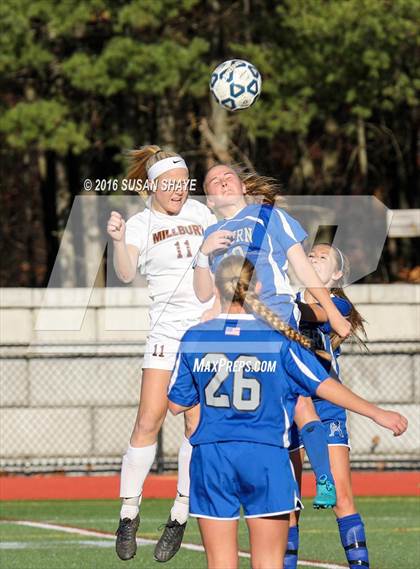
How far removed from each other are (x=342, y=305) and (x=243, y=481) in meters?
2.45

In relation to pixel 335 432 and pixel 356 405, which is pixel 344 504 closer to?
pixel 335 432

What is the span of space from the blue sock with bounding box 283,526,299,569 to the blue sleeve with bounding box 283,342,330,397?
219 cm

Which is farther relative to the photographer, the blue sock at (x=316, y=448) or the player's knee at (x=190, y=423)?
the player's knee at (x=190, y=423)

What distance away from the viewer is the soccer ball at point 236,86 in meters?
9.47

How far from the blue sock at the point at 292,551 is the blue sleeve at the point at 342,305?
1.33 metres

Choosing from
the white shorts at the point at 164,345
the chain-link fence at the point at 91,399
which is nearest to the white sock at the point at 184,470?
the white shorts at the point at 164,345

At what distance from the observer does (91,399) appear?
18.7 m

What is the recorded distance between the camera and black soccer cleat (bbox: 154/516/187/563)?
28.1ft

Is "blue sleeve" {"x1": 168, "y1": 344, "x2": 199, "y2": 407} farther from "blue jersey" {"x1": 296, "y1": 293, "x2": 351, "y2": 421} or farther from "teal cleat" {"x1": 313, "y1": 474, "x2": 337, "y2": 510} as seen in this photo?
"blue jersey" {"x1": 296, "y1": 293, "x2": 351, "y2": 421}

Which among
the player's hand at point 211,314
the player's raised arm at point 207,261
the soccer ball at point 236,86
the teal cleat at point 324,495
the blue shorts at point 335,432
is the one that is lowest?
the teal cleat at point 324,495

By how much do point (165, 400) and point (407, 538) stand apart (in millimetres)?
4117

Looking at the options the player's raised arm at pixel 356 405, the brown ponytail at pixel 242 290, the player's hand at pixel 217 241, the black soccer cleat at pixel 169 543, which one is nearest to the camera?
the brown ponytail at pixel 242 290

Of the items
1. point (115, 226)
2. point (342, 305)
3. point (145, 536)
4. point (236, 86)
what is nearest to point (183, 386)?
point (115, 226)

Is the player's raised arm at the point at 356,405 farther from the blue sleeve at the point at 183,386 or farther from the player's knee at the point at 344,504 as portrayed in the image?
the player's knee at the point at 344,504
